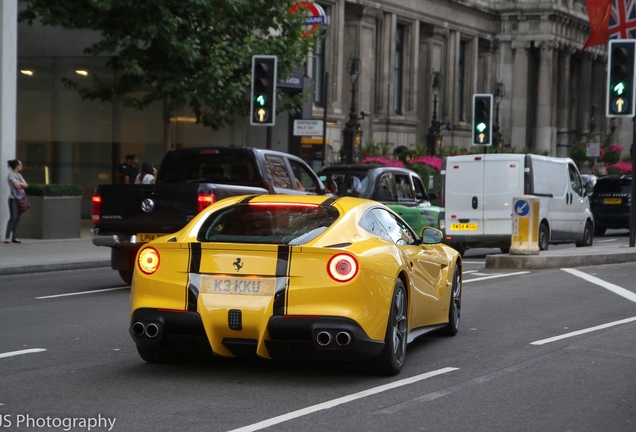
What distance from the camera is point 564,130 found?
76000 mm

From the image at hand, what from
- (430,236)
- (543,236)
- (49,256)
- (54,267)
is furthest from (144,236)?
(543,236)

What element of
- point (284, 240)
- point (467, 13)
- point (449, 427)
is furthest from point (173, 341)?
point (467, 13)

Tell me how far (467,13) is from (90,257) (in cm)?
4793

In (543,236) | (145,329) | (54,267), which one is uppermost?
(145,329)

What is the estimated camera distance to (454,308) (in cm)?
1059

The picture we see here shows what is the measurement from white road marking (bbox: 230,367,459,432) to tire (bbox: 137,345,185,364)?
169 cm

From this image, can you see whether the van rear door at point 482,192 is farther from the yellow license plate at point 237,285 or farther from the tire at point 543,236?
the yellow license plate at point 237,285

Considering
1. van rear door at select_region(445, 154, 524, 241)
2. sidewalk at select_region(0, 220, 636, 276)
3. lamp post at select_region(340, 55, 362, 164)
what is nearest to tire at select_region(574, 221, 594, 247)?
sidewalk at select_region(0, 220, 636, 276)

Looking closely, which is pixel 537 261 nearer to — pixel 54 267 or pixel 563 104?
pixel 54 267

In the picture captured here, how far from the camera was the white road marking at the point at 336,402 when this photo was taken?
20.8 ft

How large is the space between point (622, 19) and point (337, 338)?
3990 cm

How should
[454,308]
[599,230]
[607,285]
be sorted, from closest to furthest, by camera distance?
[454,308] < [607,285] < [599,230]

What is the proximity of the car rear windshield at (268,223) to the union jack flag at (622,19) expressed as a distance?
3687cm

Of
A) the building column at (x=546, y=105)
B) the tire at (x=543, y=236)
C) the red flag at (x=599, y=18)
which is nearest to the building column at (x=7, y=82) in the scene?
the tire at (x=543, y=236)
